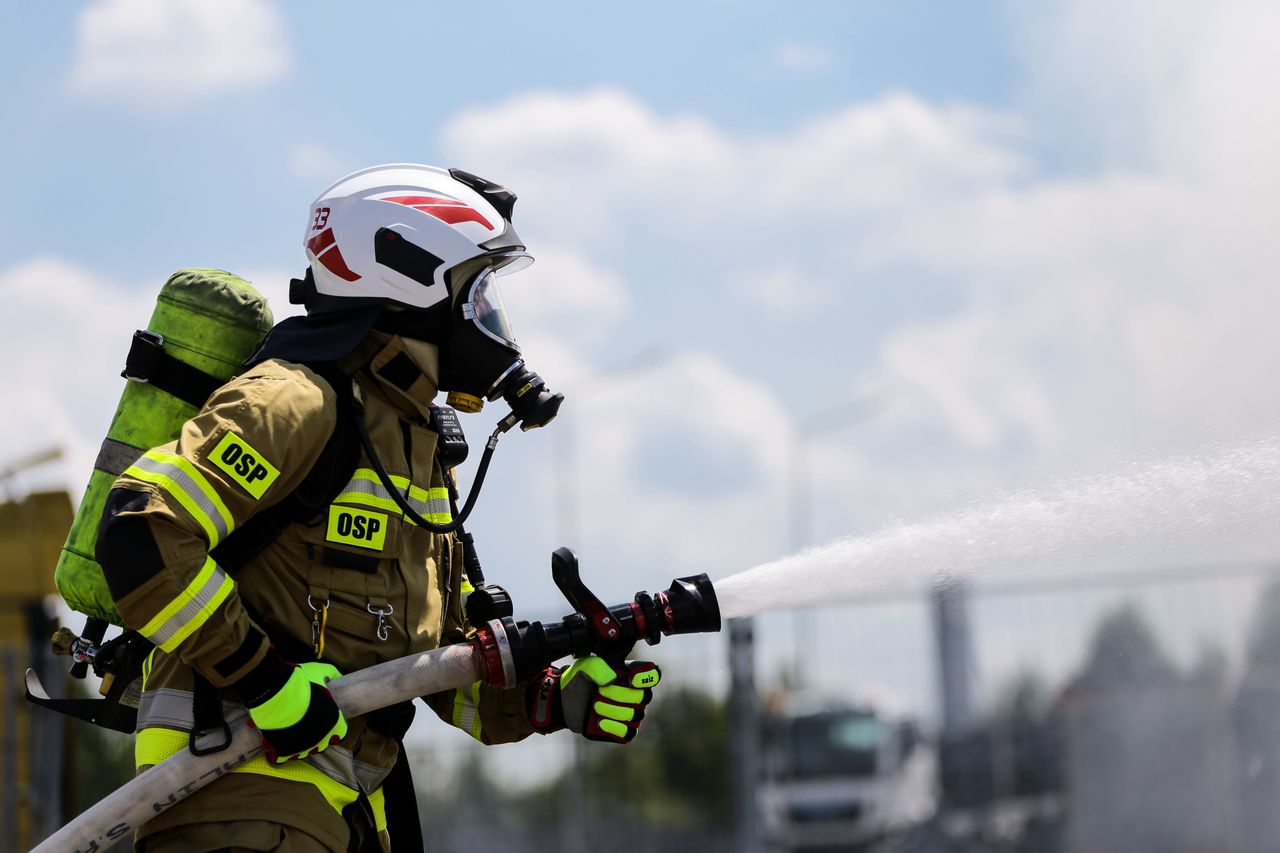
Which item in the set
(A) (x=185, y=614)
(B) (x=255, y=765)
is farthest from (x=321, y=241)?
(B) (x=255, y=765)

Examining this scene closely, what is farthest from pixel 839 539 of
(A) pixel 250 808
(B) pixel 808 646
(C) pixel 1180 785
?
(B) pixel 808 646

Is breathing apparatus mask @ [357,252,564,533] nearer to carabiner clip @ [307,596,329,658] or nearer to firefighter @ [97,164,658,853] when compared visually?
firefighter @ [97,164,658,853]

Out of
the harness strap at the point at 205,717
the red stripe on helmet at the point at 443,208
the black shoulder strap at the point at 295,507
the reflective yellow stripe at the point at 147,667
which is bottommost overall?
the harness strap at the point at 205,717

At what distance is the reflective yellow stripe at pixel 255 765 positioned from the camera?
139 inches

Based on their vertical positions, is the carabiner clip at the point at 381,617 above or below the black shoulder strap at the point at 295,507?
below

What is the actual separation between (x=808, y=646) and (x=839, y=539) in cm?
777

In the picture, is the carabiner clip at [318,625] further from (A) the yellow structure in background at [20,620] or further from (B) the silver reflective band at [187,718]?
(A) the yellow structure in background at [20,620]

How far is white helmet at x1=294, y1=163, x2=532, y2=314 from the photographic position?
12.7ft

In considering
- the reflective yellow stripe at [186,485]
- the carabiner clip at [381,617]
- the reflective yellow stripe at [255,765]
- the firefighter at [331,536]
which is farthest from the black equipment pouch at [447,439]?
the reflective yellow stripe at [255,765]

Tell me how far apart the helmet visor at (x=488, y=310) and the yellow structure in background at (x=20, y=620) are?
5.89 m

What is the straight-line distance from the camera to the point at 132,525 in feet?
10.7

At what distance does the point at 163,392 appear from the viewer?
3.80 meters

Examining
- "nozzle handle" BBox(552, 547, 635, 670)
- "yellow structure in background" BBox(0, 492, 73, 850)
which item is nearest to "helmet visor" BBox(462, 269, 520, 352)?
"nozzle handle" BBox(552, 547, 635, 670)

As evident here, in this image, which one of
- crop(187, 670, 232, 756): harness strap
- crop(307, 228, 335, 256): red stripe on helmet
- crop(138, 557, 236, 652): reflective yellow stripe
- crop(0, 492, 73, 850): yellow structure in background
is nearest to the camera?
crop(138, 557, 236, 652): reflective yellow stripe
